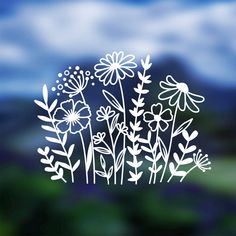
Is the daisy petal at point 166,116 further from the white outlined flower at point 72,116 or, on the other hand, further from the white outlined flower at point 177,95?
the white outlined flower at point 72,116

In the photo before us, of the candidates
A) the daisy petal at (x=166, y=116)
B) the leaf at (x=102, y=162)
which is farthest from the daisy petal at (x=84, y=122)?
the daisy petal at (x=166, y=116)

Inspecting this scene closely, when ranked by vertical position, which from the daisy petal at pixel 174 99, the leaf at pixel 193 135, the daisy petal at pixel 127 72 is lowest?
the leaf at pixel 193 135

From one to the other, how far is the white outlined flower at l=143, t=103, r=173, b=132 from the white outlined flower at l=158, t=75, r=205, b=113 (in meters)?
0.03

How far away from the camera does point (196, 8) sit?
159cm

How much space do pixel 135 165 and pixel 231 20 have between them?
51cm

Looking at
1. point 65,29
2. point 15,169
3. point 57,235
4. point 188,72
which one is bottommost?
point 57,235

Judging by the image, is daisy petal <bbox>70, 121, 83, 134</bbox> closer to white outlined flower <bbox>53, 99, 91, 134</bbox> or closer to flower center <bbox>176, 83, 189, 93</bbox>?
white outlined flower <bbox>53, 99, 91, 134</bbox>

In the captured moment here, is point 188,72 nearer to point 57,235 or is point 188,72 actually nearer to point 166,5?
point 166,5

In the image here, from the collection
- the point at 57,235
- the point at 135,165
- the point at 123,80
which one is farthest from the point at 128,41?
the point at 57,235

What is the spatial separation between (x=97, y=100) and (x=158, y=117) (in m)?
0.18

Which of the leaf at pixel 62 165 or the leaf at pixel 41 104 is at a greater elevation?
the leaf at pixel 41 104

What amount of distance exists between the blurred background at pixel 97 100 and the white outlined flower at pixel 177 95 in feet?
0.06

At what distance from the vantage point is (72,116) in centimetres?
158

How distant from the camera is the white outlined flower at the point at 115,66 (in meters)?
1.58
